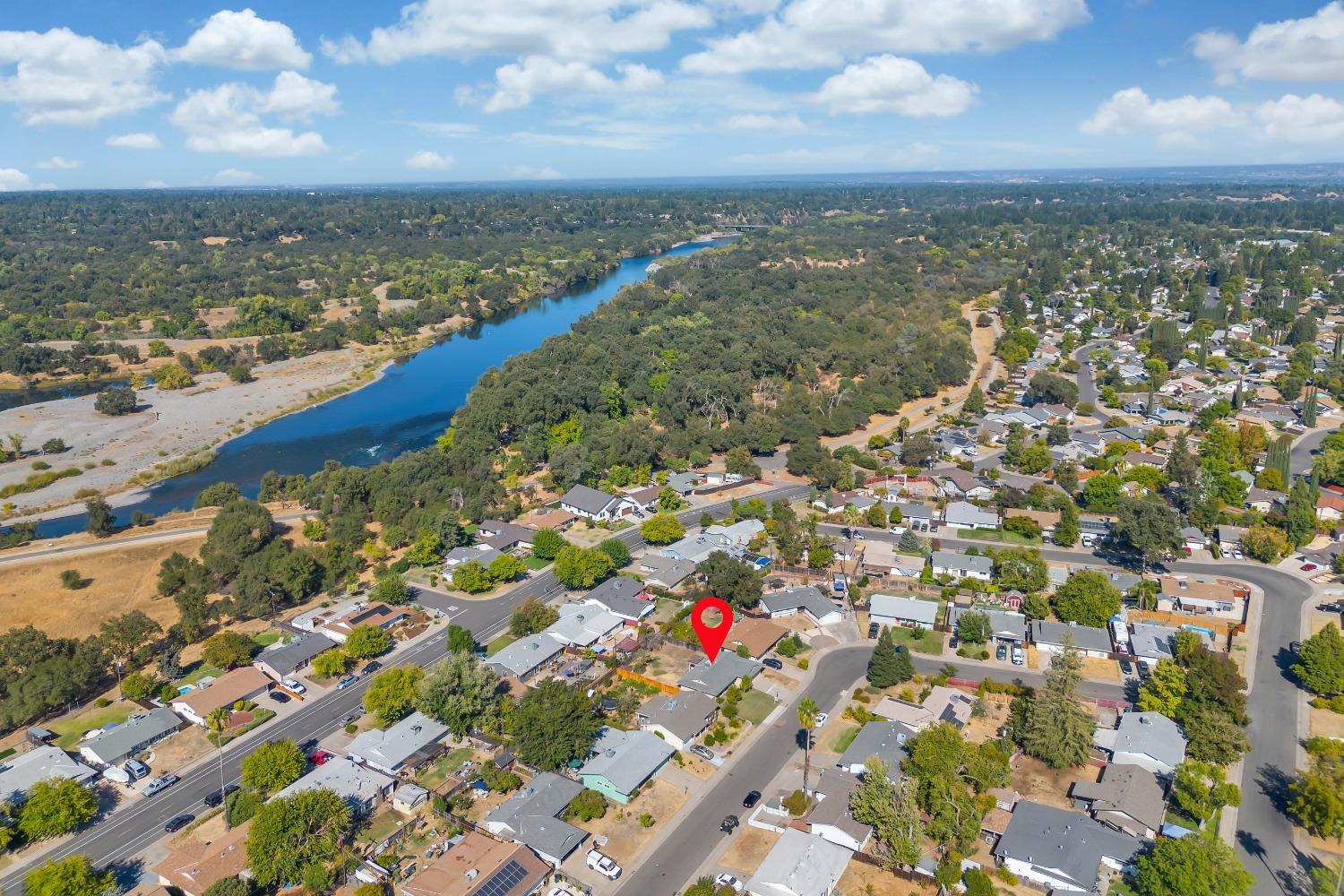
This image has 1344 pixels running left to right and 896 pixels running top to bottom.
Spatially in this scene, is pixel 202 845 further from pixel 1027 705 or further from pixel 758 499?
pixel 758 499

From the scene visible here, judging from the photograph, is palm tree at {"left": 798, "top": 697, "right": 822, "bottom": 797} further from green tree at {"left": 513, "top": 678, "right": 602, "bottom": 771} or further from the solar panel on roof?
the solar panel on roof

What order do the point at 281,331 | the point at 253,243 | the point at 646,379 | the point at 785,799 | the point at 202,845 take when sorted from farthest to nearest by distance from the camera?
the point at 253,243 < the point at 281,331 < the point at 646,379 < the point at 785,799 < the point at 202,845

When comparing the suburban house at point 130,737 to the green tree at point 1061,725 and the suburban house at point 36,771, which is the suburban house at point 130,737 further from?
the green tree at point 1061,725

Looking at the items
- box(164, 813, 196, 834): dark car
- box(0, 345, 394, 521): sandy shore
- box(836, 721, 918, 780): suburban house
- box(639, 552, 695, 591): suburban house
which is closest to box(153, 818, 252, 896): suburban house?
box(164, 813, 196, 834): dark car

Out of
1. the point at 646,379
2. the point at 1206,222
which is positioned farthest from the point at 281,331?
the point at 1206,222

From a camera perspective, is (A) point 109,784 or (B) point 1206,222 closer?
(A) point 109,784

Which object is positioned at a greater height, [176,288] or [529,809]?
[176,288]

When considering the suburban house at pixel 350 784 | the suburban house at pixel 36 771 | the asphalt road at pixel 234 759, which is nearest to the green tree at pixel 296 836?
the suburban house at pixel 350 784
